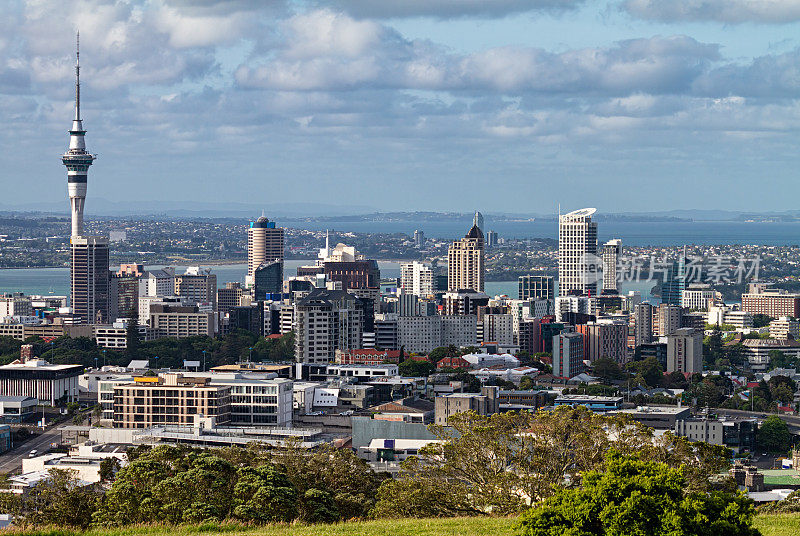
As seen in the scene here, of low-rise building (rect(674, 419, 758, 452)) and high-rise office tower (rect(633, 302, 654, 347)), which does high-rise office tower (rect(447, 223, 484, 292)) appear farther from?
low-rise building (rect(674, 419, 758, 452))

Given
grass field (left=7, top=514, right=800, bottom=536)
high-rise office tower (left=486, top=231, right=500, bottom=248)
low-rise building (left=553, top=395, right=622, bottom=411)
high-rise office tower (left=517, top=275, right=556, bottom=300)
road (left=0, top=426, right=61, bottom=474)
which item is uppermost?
high-rise office tower (left=486, top=231, right=500, bottom=248)

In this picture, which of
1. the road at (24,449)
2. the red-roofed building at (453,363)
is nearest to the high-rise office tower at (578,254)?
the red-roofed building at (453,363)

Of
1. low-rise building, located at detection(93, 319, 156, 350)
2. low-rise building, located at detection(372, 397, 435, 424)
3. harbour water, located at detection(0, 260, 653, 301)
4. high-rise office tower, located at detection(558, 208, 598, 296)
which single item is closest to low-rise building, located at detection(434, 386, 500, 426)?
low-rise building, located at detection(372, 397, 435, 424)

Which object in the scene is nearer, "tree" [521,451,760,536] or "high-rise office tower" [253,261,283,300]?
"tree" [521,451,760,536]

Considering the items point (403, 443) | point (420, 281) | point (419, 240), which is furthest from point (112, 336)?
point (419, 240)

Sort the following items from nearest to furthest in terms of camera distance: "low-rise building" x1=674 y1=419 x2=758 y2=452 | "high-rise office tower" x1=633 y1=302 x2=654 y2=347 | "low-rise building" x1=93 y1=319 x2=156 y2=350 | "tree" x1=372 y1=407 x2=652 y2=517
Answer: "tree" x1=372 y1=407 x2=652 y2=517 → "low-rise building" x1=674 y1=419 x2=758 y2=452 → "low-rise building" x1=93 y1=319 x2=156 y2=350 → "high-rise office tower" x1=633 y1=302 x2=654 y2=347

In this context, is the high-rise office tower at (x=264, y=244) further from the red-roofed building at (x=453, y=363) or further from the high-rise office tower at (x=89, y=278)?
the red-roofed building at (x=453, y=363)

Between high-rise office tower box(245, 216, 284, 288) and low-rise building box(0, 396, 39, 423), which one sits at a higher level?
Answer: high-rise office tower box(245, 216, 284, 288)
